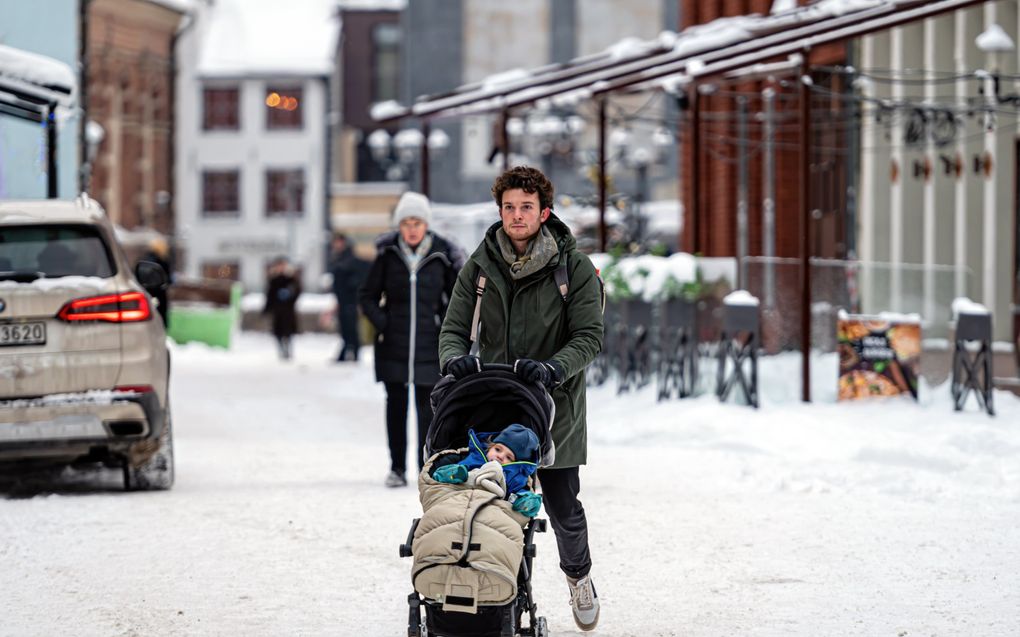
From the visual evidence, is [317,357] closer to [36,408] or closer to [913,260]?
[913,260]

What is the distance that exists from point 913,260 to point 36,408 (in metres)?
13.9

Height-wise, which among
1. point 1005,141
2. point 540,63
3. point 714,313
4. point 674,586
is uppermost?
point 540,63

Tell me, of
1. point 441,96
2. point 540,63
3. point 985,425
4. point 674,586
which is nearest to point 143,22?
point 540,63

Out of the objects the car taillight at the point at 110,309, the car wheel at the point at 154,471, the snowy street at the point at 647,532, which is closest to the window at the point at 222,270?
the snowy street at the point at 647,532

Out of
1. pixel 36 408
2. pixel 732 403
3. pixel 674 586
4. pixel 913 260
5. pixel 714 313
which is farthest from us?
pixel 913 260

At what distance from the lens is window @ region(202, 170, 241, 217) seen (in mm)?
66812

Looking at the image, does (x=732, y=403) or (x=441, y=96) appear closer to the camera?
(x=732, y=403)

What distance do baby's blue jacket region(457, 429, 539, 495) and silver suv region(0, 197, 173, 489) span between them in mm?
4609

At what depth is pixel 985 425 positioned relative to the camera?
13109 millimetres

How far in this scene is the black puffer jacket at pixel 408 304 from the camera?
36.1 feet

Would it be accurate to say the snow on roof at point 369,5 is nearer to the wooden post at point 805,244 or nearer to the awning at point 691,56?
the awning at point 691,56

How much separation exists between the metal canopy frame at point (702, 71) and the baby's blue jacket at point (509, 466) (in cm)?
821

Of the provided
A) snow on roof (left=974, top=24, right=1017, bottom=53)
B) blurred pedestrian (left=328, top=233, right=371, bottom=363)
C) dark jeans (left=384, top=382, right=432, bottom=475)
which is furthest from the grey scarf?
blurred pedestrian (left=328, top=233, right=371, bottom=363)

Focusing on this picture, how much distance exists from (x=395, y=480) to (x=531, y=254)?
5.07 m
